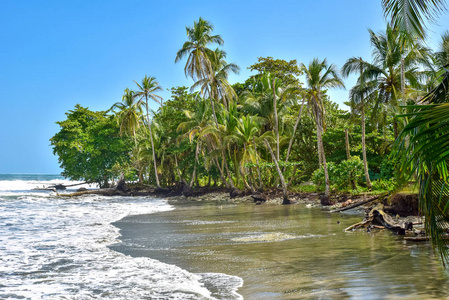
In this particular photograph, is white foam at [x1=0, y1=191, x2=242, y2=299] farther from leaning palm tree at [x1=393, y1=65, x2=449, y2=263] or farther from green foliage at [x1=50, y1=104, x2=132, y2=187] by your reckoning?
green foliage at [x1=50, y1=104, x2=132, y2=187]

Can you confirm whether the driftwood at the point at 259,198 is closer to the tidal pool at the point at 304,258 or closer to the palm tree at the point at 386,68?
the palm tree at the point at 386,68

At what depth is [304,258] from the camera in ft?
23.0

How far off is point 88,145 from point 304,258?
43.0 metres

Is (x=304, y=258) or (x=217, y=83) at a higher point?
(x=217, y=83)

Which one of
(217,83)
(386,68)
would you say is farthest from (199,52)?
(386,68)

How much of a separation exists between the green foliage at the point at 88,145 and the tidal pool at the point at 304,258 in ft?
120

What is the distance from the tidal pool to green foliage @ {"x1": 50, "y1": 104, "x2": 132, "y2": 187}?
120 feet

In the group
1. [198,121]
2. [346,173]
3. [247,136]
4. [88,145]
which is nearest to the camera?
[346,173]

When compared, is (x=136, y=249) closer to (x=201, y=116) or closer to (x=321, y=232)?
(x=321, y=232)

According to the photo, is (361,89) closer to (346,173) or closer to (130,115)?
(346,173)

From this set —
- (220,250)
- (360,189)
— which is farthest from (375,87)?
(220,250)

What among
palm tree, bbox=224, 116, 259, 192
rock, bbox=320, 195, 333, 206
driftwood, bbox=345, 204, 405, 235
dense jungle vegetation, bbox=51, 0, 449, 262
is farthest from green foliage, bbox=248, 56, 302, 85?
driftwood, bbox=345, 204, 405, 235

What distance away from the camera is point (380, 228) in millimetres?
10070

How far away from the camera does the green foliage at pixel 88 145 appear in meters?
46.9
